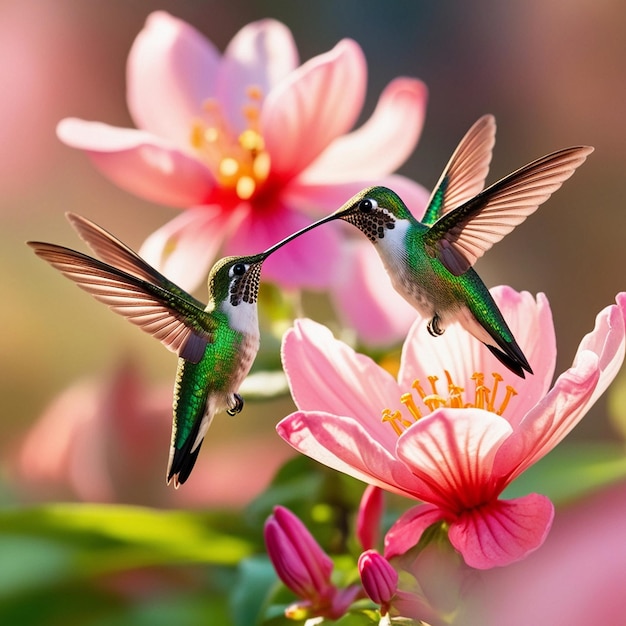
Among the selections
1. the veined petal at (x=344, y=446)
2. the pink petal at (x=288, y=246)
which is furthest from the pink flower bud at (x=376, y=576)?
the pink petal at (x=288, y=246)

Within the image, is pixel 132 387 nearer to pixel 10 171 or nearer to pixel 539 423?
pixel 10 171

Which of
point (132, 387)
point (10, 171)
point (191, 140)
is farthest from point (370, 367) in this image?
point (10, 171)

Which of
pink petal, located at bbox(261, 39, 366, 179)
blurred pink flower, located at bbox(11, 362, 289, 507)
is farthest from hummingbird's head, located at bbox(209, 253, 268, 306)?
blurred pink flower, located at bbox(11, 362, 289, 507)

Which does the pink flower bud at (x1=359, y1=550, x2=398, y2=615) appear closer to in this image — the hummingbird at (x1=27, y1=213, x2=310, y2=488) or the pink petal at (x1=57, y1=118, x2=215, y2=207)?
the hummingbird at (x1=27, y1=213, x2=310, y2=488)

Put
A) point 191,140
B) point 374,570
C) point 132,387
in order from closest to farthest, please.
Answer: point 374,570
point 191,140
point 132,387

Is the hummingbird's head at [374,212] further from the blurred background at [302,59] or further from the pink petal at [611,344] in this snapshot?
the blurred background at [302,59]

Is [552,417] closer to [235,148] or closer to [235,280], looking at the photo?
[235,280]
